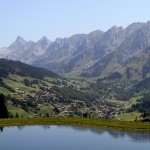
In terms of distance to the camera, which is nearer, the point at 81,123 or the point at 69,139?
the point at 69,139

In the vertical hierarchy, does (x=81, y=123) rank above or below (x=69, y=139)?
above

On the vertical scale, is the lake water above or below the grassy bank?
below

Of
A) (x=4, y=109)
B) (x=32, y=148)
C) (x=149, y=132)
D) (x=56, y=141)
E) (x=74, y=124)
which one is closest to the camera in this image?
(x=32, y=148)

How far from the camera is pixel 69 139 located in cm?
12150

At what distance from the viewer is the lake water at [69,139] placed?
10425 centimetres

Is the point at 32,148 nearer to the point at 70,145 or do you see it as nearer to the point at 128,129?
the point at 70,145

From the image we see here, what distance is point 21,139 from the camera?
12006 centimetres

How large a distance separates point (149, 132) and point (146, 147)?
36.7 metres

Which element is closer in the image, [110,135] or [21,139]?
[21,139]

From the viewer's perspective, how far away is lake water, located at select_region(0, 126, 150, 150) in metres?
104

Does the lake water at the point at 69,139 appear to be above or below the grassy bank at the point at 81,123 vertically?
below

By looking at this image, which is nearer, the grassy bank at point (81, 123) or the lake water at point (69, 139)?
the lake water at point (69, 139)

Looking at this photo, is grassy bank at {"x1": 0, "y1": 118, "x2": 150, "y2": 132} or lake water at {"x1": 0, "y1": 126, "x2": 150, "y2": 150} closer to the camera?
lake water at {"x1": 0, "y1": 126, "x2": 150, "y2": 150}

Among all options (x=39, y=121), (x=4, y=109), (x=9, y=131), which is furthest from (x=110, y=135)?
(x=4, y=109)
